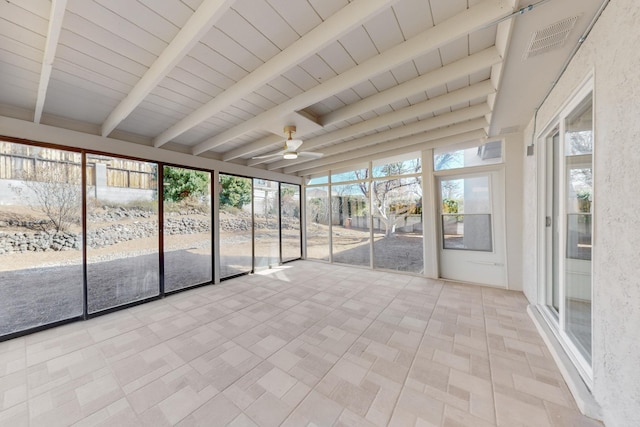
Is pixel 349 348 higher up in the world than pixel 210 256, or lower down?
lower down

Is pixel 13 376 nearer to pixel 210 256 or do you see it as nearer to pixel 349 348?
pixel 210 256

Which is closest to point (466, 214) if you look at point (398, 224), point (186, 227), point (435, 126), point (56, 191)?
point (398, 224)

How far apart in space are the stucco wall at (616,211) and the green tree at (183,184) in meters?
5.17

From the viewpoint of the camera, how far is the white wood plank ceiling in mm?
1447

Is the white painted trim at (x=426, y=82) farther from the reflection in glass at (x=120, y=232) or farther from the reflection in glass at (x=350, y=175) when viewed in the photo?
the reflection in glass at (x=120, y=232)

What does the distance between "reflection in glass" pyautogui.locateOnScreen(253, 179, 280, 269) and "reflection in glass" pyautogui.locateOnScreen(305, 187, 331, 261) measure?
100 centimetres

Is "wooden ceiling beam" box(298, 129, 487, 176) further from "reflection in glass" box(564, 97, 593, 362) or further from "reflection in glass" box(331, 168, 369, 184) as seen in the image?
"reflection in glass" box(564, 97, 593, 362)

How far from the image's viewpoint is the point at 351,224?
5.78 m

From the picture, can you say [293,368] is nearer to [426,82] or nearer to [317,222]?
[426,82]

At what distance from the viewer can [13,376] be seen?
77.2 inches

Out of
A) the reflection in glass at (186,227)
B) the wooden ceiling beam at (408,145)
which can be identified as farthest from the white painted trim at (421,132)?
the reflection in glass at (186,227)

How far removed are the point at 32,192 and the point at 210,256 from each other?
249 cm

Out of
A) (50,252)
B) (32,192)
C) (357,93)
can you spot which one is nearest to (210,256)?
(50,252)

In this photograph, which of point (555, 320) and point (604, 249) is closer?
point (604, 249)
